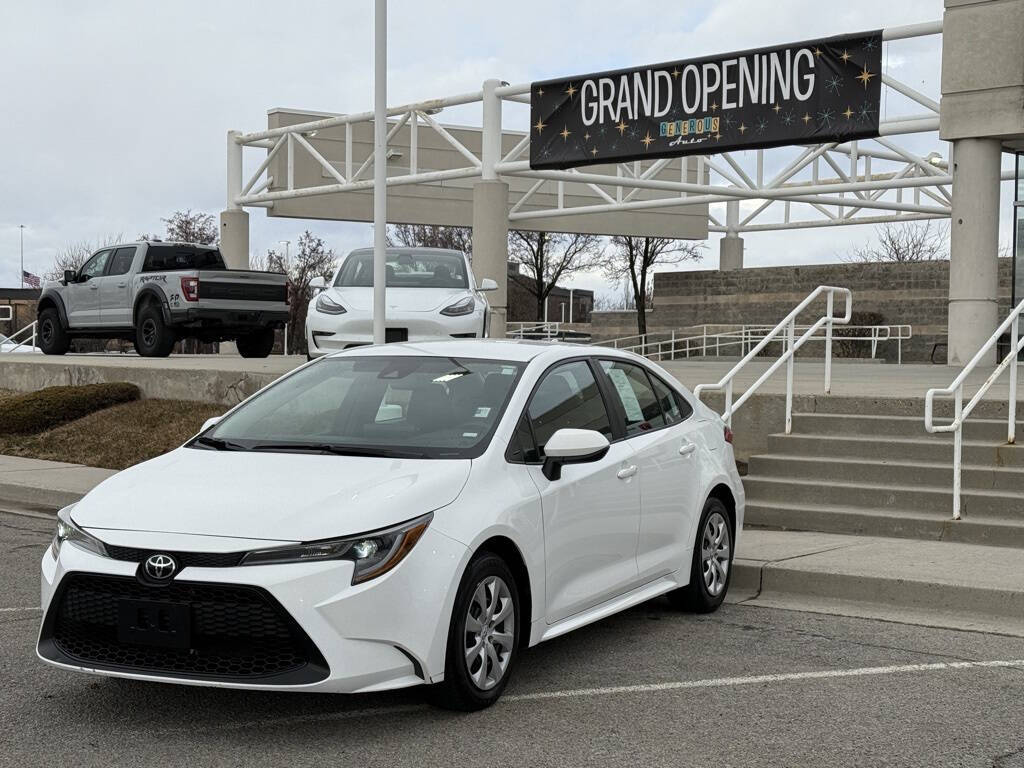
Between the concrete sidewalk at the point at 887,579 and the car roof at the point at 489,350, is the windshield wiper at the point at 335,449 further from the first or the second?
the concrete sidewalk at the point at 887,579

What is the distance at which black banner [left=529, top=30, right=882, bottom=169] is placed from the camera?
790 inches

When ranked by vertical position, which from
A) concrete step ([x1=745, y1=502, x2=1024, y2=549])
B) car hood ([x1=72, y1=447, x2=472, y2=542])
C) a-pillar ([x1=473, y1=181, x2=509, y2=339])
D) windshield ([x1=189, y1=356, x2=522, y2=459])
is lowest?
concrete step ([x1=745, y1=502, x2=1024, y2=549])

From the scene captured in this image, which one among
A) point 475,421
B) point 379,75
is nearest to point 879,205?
point 379,75

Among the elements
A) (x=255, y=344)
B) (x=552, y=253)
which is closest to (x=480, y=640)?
(x=255, y=344)

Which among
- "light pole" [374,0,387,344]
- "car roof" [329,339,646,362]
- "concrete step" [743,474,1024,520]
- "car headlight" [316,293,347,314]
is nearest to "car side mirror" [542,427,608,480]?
"car roof" [329,339,646,362]

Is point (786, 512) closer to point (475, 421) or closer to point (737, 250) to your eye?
point (475, 421)

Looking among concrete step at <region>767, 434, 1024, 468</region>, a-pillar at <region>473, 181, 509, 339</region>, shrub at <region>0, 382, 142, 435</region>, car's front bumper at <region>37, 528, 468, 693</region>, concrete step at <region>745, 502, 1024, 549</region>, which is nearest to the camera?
car's front bumper at <region>37, 528, 468, 693</region>

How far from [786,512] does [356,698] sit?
5.54 m

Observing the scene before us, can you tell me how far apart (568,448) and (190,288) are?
51.5ft

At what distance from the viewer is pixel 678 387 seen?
26.0 ft

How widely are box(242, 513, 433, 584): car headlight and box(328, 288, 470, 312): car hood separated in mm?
11018

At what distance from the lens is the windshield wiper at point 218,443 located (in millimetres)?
6249

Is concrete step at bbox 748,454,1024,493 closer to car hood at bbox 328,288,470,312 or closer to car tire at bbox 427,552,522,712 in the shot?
car tire at bbox 427,552,522,712

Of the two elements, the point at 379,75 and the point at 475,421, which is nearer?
the point at 475,421
